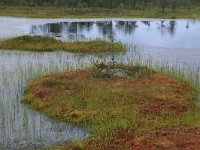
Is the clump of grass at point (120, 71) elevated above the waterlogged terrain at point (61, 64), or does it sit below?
above

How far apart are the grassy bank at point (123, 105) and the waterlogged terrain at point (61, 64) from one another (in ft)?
2.71

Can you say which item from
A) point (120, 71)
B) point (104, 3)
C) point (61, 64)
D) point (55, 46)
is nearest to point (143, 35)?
point (55, 46)

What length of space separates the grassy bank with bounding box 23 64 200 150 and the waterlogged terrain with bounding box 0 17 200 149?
32.5 inches

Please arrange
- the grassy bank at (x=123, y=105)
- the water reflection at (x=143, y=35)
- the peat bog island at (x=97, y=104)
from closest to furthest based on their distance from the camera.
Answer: the grassy bank at (x=123, y=105) < the peat bog island at (x=97, y=104) < the water reflection at (x=143, y=35)

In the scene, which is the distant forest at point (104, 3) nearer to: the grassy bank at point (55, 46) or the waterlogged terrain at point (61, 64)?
the waterlogged terrain at point (61, 64)

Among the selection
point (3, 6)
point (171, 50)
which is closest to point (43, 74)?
point (171, 50)

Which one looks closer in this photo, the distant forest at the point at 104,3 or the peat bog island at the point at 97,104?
the peat bog island at the point at 97,104

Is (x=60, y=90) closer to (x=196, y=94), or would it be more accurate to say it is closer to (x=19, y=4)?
(x=196, y=94)

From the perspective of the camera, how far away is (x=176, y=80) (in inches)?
871

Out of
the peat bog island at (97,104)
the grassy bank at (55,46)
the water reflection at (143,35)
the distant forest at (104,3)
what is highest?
the peat bog island at (97,104)

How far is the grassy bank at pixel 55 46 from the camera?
115 feet

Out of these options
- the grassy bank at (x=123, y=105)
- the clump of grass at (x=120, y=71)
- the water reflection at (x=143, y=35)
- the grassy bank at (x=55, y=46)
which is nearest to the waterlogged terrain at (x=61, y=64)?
the water reflection at (x=143, y=35)

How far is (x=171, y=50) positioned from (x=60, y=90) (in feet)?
61.1

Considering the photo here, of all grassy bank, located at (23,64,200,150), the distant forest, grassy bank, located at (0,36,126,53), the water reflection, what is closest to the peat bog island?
grassy bank, located at (23,64,200,150)
